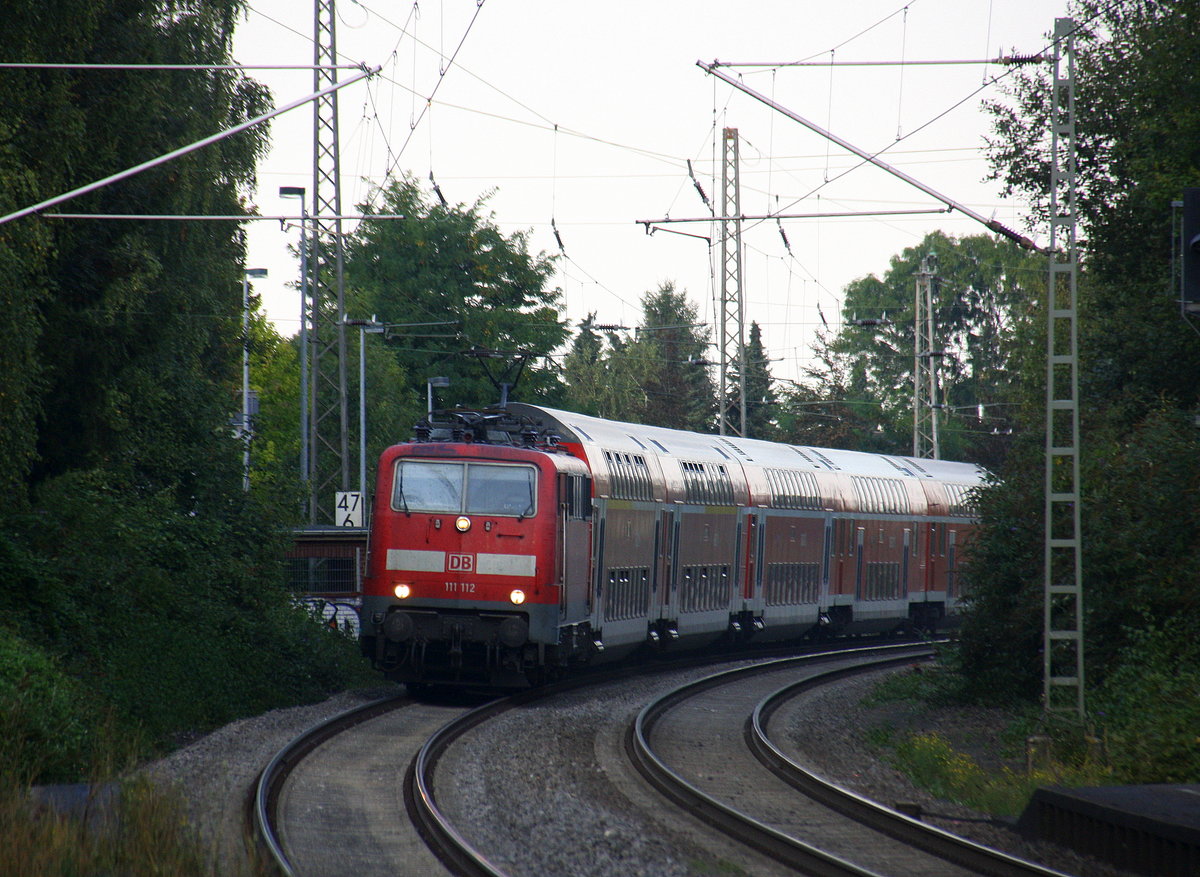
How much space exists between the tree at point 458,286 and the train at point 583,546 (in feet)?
82.8

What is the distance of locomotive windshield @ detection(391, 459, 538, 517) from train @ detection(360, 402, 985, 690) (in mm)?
17

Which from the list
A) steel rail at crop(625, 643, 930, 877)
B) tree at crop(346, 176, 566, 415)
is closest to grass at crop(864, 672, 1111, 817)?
steel rail at crop(625, 643, 930, 877)

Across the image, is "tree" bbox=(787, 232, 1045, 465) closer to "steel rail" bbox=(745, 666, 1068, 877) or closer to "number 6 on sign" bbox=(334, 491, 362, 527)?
"number 6 on sign" bbox=(334, 491, 362, 527)

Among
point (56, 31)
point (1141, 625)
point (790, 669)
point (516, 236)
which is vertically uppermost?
point (516, 236)

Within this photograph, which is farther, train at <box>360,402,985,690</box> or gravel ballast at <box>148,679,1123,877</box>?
train at <box>360,402,985,690</box>

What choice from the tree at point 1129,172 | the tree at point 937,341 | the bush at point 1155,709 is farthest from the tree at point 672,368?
the bush at point 1155,709

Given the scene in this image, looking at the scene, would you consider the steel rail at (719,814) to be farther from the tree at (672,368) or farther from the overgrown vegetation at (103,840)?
the tree at (672,368)

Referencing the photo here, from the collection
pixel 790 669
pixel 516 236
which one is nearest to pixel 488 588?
pixel 790 669

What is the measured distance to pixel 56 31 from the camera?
15.2 m

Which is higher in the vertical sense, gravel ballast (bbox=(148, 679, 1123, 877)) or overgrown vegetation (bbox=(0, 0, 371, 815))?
overgrown vegetation (bbox=(0, 0, 371, 815))

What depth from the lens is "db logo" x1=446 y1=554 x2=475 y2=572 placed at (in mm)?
17812

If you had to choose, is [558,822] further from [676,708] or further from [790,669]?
[790,669]

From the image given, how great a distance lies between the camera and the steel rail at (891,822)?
9.61 metres

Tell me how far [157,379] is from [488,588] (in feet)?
22.3
